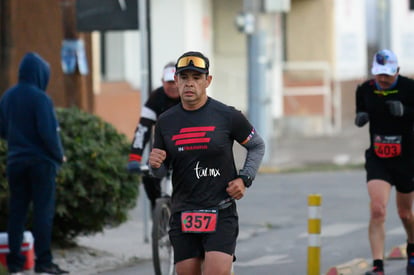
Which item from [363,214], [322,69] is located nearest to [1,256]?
[363,214]

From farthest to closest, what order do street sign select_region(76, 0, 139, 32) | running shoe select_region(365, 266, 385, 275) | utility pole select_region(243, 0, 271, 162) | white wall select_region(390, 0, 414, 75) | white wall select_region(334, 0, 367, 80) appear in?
white wall select_region(390, 0, 414, 75)
white wall select_region(334, 0, 367, 80)
utility pole select_region(243, 0, 271, 162)
street sign select_region(76, 0, 139, 32)
running shoe select_region(365, 266, 385, 275)

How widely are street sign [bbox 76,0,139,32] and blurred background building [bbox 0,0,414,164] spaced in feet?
0.05

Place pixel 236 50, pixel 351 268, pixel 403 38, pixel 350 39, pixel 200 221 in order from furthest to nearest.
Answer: pixel 403 38 < pixel 350 39 < pixel 236 50 < pixel 351 268 < pixel 200 221

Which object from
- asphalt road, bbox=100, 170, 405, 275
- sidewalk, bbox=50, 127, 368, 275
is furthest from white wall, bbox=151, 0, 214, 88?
asphalt road, bbox=100, 170, 405, 275

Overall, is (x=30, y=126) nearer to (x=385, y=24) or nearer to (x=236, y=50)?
(x=385, y=24)

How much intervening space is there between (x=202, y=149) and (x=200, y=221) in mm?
449

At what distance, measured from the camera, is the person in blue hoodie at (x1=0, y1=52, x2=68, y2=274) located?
9812 mm

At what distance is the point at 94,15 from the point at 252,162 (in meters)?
5.73

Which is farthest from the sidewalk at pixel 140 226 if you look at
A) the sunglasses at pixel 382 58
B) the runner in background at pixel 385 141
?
the sunglasses at pixel 382 58

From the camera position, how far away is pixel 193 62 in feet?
24.1

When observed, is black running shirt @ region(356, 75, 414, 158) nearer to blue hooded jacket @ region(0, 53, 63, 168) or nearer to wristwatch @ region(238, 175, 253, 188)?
blue hooded jacket @ region(0, 53, 63, 168)

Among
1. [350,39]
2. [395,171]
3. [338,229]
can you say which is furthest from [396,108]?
[350,39]

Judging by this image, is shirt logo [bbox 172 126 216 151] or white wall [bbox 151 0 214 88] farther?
white wall [bbox 151 0 214 88]

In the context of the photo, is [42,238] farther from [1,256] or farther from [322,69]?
[322,69]
